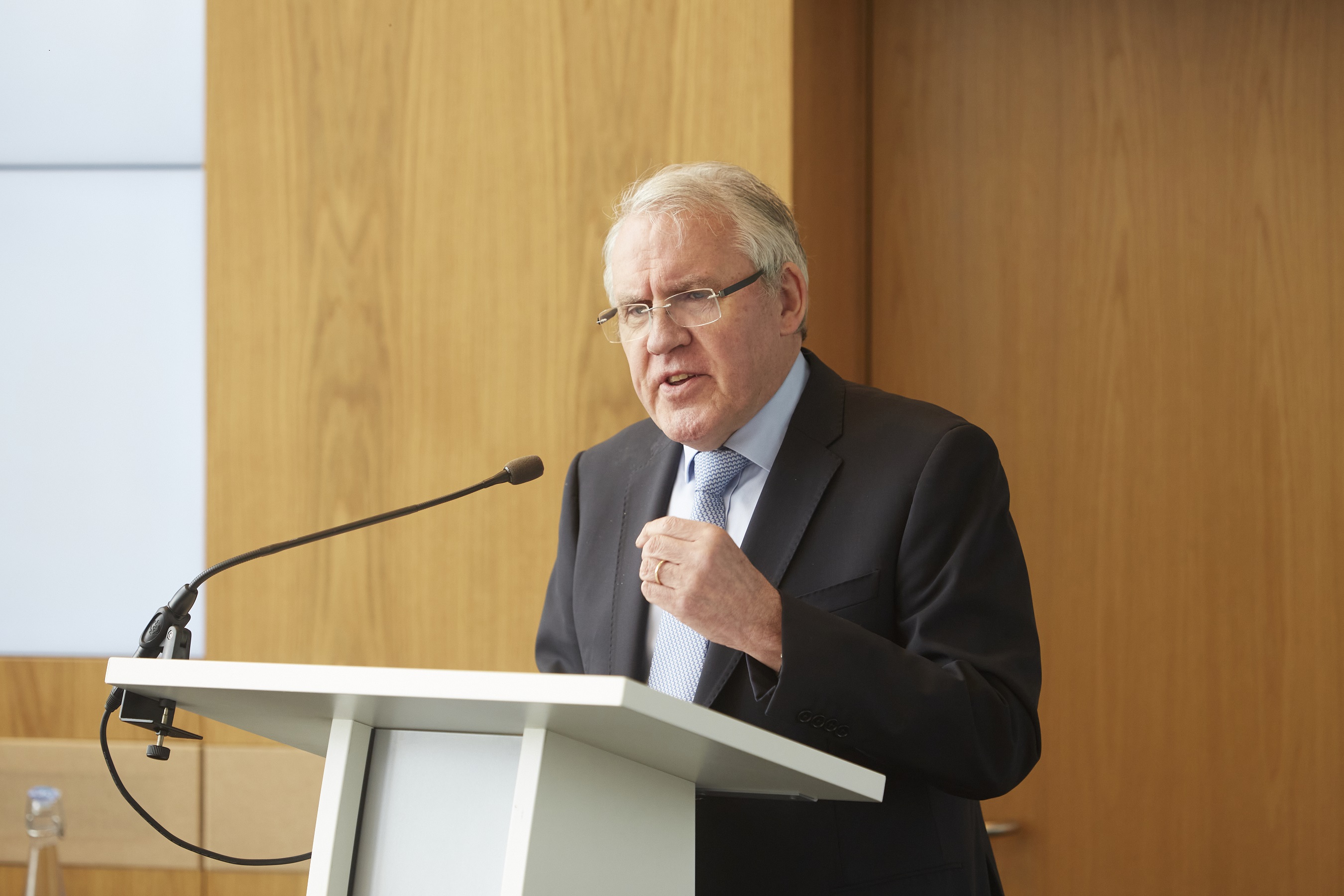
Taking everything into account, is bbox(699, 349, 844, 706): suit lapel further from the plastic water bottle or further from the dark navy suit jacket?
the plastic water bottle

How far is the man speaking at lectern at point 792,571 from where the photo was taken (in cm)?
109

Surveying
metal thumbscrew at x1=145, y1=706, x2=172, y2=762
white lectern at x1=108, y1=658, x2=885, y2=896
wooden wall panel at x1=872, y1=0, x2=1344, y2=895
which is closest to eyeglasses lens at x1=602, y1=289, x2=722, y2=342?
white lectern at x1=108, y1=658, x2=885, y2=896

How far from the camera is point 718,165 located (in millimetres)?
1472

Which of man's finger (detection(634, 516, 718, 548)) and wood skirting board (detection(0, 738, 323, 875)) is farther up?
man's finger (detection(634, 516, 718, 548))

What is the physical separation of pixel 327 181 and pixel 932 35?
1.25 meters

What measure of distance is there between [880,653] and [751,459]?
1.30 ft

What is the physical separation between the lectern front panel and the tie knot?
598 mm

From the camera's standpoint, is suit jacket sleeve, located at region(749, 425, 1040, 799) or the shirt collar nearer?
suit jacket sleeve, located at region(749, 425, 1040, 799)

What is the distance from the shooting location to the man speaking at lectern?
1093 millimetres

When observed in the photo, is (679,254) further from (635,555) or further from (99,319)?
(99,319)

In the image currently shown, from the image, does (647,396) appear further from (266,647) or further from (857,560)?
(266,647)

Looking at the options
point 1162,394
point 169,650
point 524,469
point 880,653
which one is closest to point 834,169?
point 1162,394

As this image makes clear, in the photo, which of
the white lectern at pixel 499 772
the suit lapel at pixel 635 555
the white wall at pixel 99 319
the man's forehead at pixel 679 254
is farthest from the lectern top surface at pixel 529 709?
the white wall at pixel 99 319

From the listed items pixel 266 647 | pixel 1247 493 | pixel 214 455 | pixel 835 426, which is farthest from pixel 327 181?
pixel 1247 493
